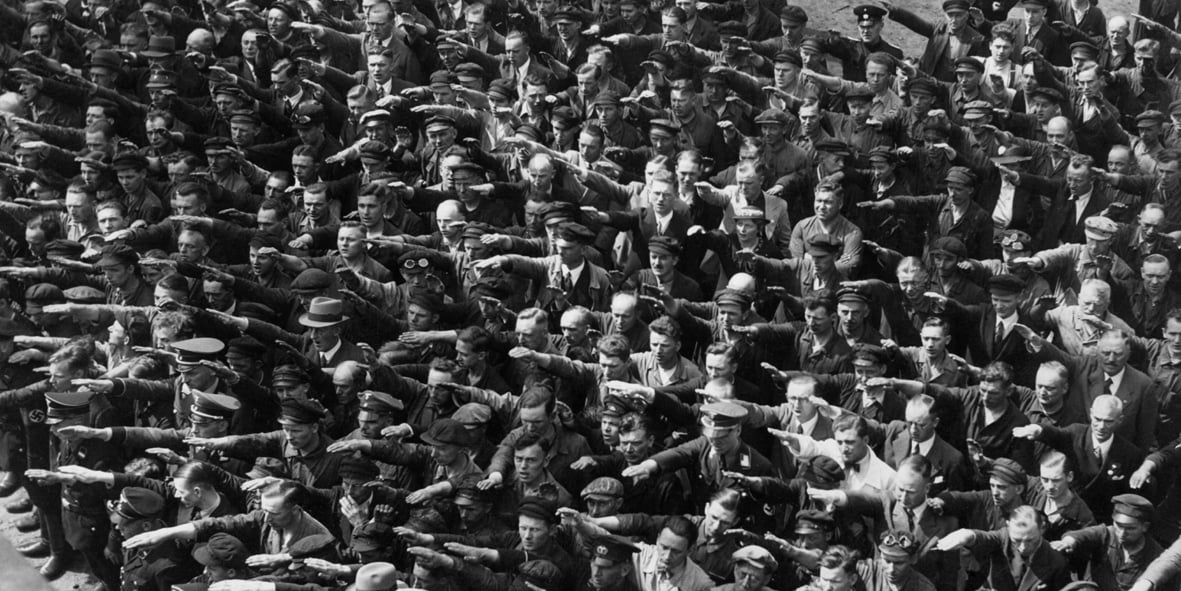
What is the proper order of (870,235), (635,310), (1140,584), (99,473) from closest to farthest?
(1140,584) → (99,473) → (635,310) → (870,235)

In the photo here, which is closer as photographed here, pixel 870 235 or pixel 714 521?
pixel 714 521

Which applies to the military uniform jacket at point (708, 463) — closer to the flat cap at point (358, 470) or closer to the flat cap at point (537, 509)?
the flat cap at point (537, 509)

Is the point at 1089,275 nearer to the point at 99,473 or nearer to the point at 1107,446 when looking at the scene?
the point at 1107,446

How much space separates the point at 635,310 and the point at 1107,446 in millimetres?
4432

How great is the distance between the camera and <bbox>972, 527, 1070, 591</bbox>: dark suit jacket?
12.8 meters

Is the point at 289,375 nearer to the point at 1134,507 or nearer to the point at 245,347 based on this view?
the point at 245,347

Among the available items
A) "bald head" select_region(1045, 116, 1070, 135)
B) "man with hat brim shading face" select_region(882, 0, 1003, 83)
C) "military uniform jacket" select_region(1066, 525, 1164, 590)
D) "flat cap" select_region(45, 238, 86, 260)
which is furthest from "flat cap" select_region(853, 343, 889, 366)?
"flat cap" select_region(45, 238, 86, 260)

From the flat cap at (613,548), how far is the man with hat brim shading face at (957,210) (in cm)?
575

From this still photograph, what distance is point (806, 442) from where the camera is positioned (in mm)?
14211

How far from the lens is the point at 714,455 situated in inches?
552

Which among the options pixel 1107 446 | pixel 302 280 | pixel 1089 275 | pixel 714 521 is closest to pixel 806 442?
pixel 714 521

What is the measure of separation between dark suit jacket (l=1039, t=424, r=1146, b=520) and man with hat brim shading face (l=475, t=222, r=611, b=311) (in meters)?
4.61

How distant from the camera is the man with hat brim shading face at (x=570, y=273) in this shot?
53.2ft

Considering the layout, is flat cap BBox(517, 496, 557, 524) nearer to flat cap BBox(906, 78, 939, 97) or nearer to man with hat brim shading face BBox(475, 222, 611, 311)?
man with hat brim shading face BBox(475, 222, 611, 311)
